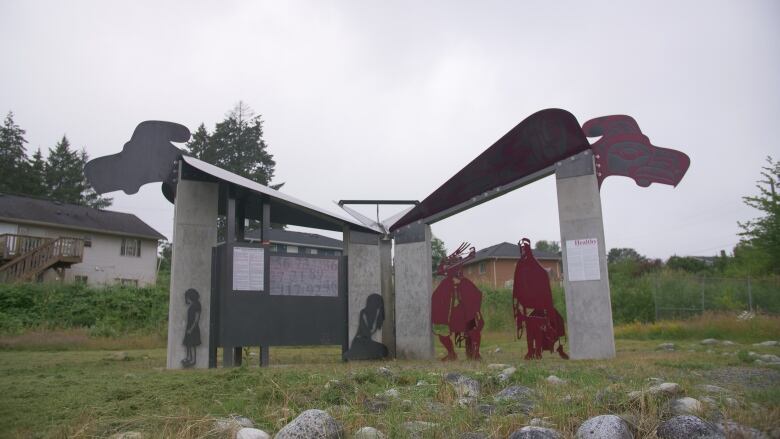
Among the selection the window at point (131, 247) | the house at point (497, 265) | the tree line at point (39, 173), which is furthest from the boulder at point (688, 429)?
the tree line at point (39, 173)

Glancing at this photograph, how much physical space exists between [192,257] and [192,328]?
50.9 inches

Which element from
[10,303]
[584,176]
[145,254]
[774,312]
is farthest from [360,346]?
[145,254]

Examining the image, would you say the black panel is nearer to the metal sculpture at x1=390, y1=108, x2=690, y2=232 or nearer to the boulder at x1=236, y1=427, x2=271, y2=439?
the metal sculpture at x1=390, y1=108, x2=690, y2=232

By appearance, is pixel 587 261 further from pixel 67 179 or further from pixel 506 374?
pixel 67 179

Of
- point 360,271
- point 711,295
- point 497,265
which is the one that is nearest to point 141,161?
point 360,271

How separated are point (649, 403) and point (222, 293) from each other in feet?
24.9

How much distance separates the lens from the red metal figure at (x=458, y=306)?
11531mm

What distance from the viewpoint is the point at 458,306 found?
465 inches

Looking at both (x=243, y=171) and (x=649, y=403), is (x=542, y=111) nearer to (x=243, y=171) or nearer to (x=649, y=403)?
(x=649, y=403)

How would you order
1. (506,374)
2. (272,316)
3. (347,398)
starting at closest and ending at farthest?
(347,398), (506,374), (272,316)

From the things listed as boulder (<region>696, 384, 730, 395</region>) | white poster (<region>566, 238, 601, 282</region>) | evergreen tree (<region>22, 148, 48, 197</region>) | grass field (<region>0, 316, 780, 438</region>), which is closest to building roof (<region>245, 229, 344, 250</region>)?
evergreen tree (<region>22, 148, 48, 197</region>)

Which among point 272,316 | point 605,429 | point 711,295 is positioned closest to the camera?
point 605,429

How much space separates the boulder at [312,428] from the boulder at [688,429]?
7.58 feet

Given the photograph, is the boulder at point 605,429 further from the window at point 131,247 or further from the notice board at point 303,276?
the window at point 131,247
